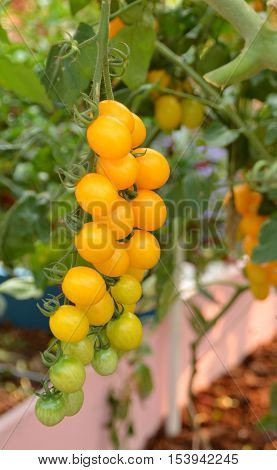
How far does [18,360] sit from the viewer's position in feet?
2.45

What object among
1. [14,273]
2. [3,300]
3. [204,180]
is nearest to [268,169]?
[204,180]

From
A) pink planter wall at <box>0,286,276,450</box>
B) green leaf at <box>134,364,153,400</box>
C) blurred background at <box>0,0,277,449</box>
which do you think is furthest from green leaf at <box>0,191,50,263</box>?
green leaf at <box>134,364,153,400</box>

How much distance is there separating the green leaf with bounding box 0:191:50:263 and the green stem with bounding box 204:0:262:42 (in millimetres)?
295

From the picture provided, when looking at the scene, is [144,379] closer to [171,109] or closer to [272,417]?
[272,417]

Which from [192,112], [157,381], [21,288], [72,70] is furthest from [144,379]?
[72,70]

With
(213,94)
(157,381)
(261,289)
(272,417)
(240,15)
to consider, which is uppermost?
(240,15)

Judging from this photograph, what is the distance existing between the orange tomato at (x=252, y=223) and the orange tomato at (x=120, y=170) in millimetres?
297

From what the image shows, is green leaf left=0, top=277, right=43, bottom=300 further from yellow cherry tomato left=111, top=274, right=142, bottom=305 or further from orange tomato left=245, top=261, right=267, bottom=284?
yellow cherry tomato left=111, top=274, right=142, bottom=305

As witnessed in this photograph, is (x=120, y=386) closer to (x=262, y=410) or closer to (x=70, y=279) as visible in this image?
(x=262, y=410)

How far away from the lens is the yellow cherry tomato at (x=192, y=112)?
0.48m

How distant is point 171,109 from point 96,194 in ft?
0.97

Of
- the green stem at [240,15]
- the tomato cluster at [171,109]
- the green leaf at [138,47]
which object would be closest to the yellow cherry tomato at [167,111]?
the tomato cluster at [171,109]

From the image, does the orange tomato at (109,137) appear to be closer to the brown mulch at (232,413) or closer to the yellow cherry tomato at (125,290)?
the yellow cherry tomato at (125,290)

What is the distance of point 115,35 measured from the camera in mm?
348
